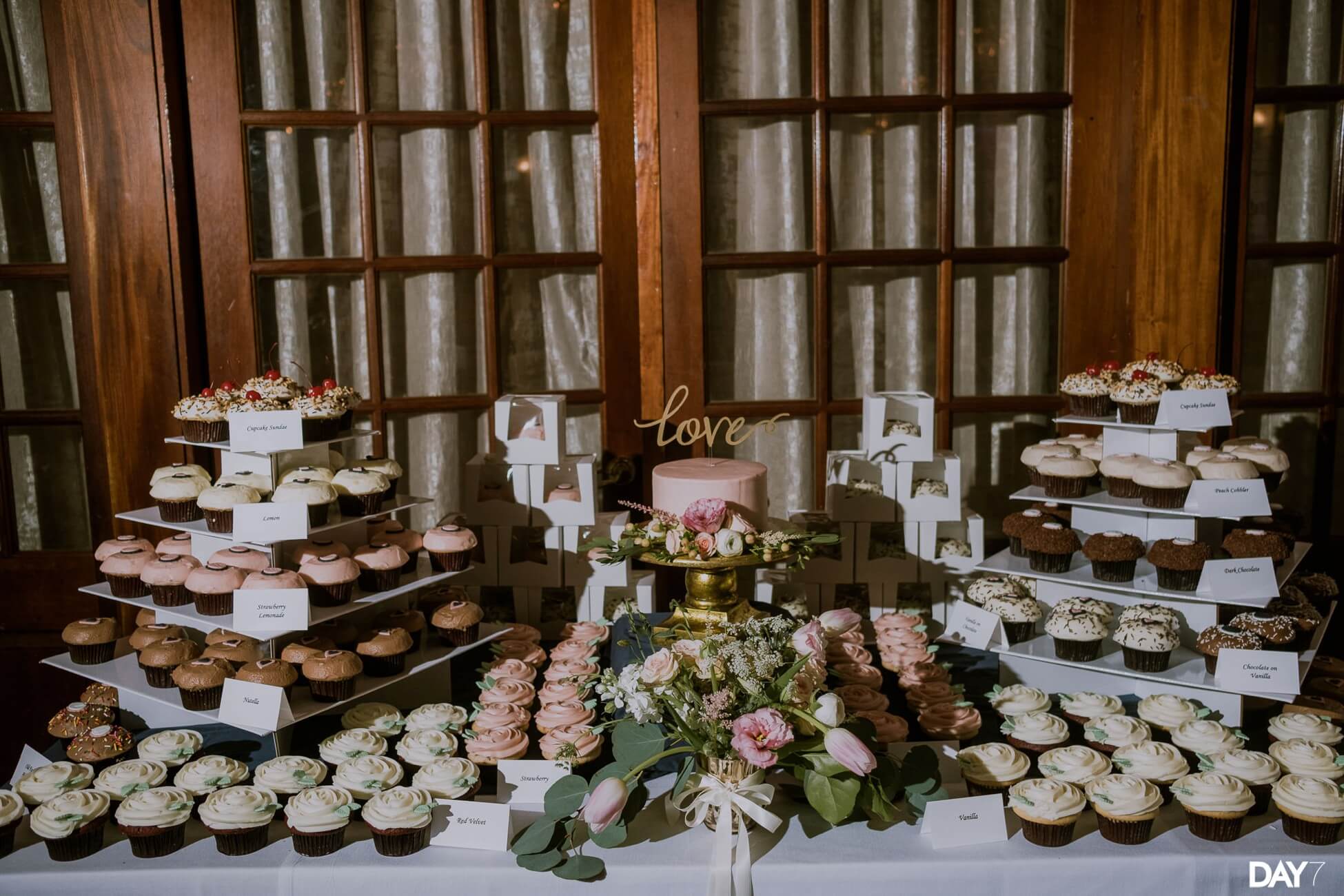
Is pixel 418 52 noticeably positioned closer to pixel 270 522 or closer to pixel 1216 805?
pixel 270 522

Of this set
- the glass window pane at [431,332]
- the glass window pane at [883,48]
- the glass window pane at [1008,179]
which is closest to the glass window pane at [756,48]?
the glass window pane at [883,48]

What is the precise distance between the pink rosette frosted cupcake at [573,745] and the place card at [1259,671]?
1307 mm

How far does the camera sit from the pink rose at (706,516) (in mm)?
2312

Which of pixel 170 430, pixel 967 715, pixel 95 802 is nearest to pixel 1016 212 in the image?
pixel 967 715

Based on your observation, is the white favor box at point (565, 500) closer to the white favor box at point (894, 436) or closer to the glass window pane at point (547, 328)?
the glass window pane at point (547, 328)

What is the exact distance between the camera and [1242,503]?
91.8 inches

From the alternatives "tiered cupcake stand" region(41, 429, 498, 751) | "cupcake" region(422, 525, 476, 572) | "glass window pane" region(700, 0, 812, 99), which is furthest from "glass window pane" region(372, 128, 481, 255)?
"cupcake" region(422, 525, 476, 572)

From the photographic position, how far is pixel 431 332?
3.18 metres

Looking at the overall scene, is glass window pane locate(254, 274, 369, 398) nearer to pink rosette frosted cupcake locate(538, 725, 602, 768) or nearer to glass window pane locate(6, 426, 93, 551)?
glass window pane locate(6, 426, 93, 551)

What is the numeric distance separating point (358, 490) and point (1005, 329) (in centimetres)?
194

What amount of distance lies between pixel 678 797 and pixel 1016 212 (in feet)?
6.78

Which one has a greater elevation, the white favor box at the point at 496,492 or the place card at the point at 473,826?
the white favor box at the point at 496,492

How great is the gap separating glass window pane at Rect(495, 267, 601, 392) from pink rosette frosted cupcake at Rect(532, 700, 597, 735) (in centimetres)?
122

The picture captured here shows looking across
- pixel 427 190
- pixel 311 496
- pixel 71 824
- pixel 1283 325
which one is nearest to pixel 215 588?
pixel 311 496
